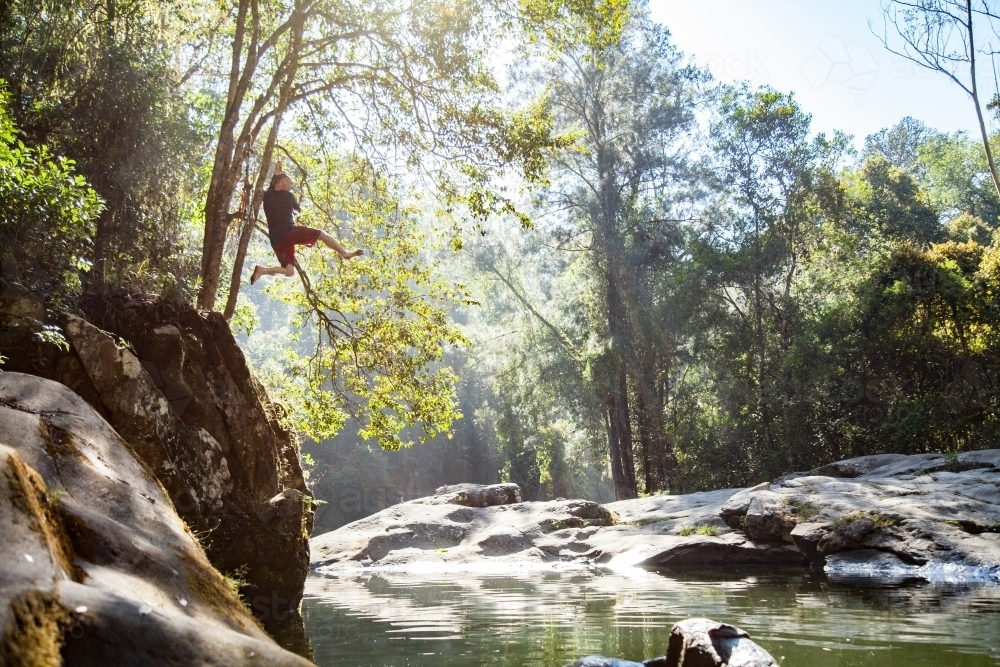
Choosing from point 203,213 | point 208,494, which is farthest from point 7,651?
point 203,213

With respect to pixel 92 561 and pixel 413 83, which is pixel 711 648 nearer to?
pixel 92 561

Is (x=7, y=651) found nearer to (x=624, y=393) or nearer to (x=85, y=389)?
(x=85, y=389)

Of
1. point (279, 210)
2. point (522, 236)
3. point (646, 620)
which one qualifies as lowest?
point (646, 620)

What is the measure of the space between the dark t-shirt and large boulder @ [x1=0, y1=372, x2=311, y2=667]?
5215mm

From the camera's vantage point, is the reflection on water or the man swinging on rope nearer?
the reflection on water

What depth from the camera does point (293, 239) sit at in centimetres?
1127

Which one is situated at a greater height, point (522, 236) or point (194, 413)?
point (522, 236)

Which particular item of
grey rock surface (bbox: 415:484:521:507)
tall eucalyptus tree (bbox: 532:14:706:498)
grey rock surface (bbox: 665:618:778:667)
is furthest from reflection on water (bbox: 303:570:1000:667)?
tall eucalyptus tree (bbox: 532:14:706:498)

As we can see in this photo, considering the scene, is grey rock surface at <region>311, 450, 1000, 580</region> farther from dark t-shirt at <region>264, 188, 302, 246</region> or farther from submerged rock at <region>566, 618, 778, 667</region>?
dark t-shirt at <region>264, 188, 302, 246</region>

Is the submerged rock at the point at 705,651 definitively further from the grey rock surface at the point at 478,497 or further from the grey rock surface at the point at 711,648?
the grey rock surface at the point at 478,497

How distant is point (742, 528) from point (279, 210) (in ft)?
34.8

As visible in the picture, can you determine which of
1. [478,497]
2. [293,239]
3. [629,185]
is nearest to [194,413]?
[293,239]

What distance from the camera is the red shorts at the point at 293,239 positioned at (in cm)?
1123

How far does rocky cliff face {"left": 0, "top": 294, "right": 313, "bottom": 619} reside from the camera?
866cm
